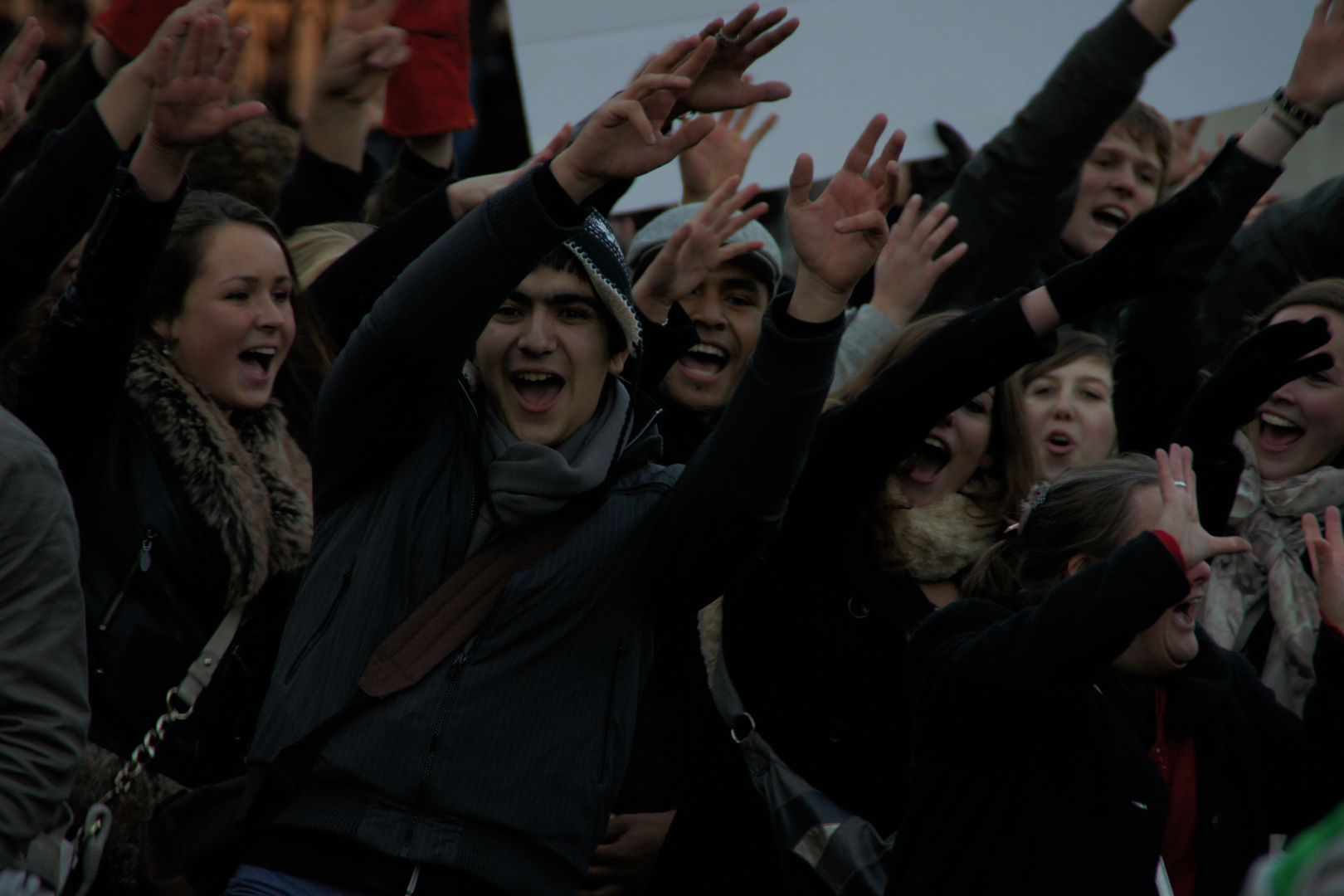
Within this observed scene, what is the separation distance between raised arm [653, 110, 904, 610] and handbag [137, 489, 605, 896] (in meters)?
0.20

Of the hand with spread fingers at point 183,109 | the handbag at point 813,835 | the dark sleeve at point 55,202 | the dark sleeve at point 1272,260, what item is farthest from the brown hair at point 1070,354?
the dark sleeve at point 55,202

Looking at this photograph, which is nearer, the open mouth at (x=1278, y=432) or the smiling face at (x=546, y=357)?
the smiling face at (x=546, y=357)

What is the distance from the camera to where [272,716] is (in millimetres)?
2275

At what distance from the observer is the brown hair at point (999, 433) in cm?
322

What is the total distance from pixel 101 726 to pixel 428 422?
3.25 ft

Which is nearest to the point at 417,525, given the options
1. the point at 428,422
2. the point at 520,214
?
the point at 428,422

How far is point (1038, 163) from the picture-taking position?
3828 mm

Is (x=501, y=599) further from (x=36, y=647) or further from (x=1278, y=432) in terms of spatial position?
(x=1278, y=432)

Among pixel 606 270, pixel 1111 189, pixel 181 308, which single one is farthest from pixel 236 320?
pixel 1111 189

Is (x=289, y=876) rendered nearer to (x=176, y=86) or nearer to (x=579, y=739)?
(x=579, y=739)

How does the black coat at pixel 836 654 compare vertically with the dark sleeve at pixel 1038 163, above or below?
below

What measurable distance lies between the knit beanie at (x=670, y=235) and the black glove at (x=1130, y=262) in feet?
3.41

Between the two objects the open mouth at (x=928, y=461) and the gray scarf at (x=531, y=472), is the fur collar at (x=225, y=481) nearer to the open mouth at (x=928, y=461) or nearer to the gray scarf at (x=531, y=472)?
the gray scarf at (x=531, y=472)

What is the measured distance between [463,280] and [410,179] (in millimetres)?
2195
